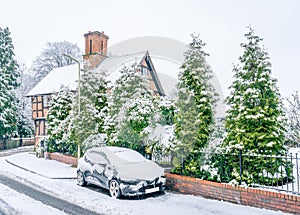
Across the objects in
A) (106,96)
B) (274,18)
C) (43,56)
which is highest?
(43,56)

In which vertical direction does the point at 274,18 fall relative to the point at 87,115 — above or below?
above

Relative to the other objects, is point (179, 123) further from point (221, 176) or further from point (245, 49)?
point (245, 49)

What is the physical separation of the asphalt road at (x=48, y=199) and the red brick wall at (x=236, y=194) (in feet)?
10.9

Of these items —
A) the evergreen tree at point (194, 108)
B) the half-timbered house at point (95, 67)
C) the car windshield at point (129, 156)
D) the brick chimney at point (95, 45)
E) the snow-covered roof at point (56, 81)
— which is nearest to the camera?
the evergreen tree at point (194, 108)

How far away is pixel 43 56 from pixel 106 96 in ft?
112

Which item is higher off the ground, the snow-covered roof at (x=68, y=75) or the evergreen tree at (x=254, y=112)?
the snow-covered roof at (x=68, y=75)

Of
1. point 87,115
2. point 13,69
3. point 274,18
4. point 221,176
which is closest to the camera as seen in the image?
point 221,176

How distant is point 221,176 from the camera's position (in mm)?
8578

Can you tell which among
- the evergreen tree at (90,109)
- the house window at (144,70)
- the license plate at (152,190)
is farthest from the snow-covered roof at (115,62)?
the license plate at (152,190)

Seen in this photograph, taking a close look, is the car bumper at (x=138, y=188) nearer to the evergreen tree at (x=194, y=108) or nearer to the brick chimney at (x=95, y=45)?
the evergreen tree at (x=194, y=108)

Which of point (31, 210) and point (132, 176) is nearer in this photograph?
point (31, 210)

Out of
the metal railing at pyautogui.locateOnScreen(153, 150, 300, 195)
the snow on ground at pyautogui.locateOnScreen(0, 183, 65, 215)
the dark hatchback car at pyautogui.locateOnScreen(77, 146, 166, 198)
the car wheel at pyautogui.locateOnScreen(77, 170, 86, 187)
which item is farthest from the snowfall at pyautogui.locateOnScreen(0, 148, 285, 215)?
the metal railing at pyautogui.locateOnScreen(153, 150, 300, 195)

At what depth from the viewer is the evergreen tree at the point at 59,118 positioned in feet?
59.6

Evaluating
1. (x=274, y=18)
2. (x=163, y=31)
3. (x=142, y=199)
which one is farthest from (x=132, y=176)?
(x=163, y=31)
